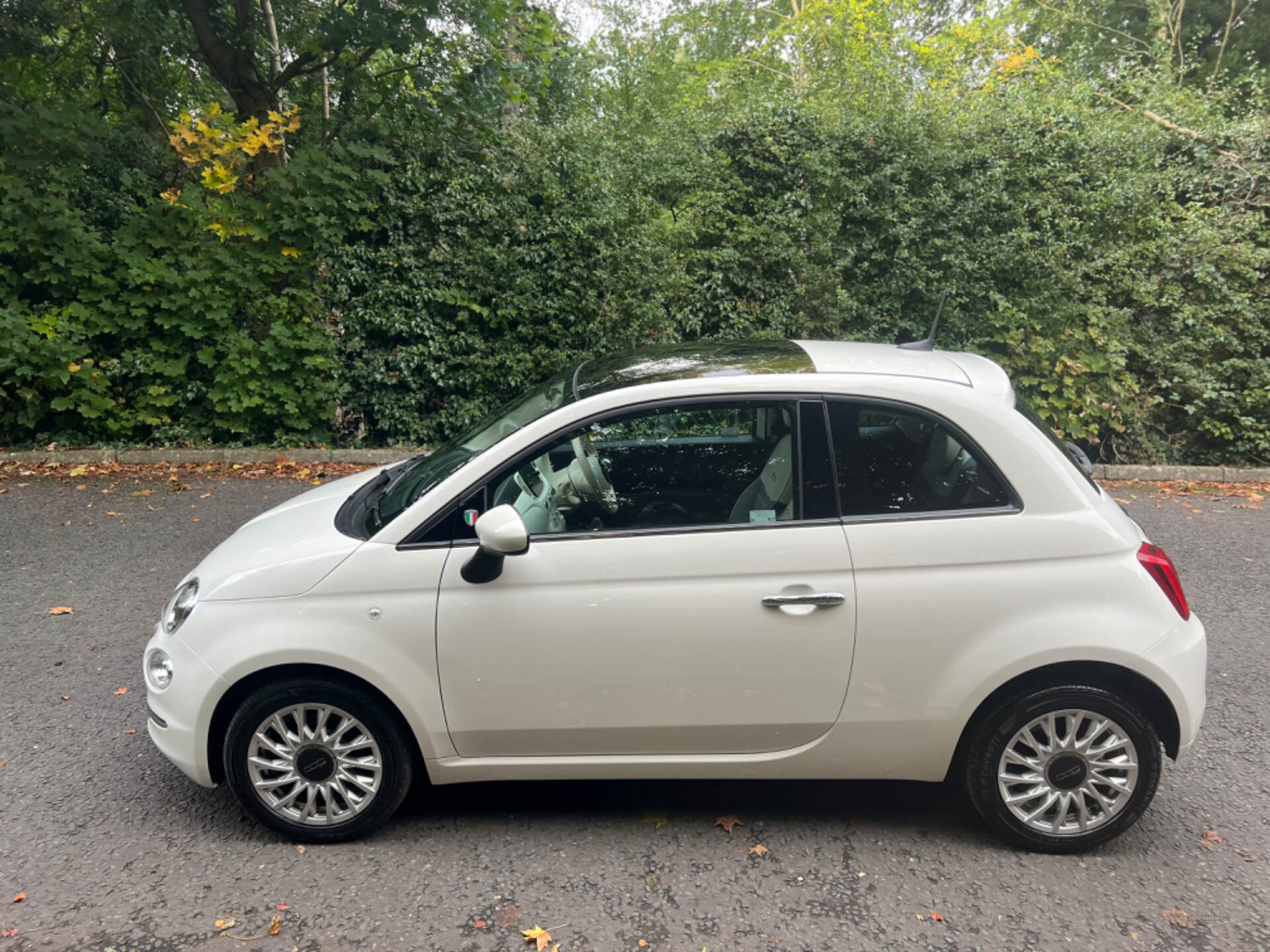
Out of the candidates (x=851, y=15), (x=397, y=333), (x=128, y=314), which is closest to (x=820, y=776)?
(x=397, y=333)

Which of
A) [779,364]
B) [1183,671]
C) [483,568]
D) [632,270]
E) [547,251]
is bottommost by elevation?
[1183,671]

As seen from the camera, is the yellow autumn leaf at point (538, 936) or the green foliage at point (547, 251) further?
the green foliage at point (547, 251)

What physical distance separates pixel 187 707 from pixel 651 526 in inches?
68.1

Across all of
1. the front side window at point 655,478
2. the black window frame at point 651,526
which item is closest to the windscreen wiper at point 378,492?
the black window frame at point 651,526

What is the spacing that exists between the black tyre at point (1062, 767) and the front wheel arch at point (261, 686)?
1.99 m

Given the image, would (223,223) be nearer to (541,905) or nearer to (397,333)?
(397,333)

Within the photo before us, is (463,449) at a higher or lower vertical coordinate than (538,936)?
higher

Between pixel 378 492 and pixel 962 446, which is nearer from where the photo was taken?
pixel 962 446

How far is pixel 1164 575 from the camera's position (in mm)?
2961

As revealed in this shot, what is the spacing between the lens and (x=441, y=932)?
8.82ft

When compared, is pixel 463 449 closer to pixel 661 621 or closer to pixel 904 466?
pixel 661 621

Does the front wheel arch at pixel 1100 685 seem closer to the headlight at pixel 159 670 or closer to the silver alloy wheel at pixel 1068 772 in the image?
the silver alloy wheel at pixel 1068 772

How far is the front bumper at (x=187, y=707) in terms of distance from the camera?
3.00 m

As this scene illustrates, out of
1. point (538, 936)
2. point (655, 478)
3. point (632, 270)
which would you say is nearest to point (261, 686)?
point (538, 936)
